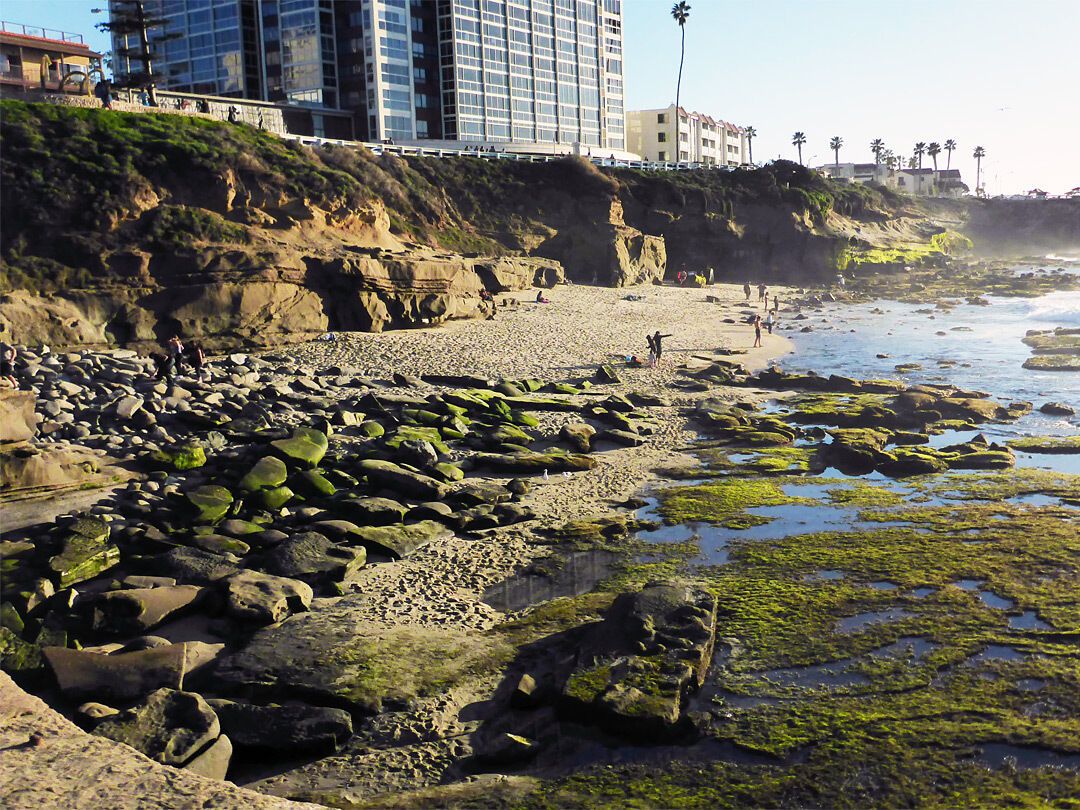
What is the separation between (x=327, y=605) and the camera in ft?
42.7

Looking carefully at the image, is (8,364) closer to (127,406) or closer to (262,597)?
(127,406)

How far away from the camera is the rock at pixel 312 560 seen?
13727mm

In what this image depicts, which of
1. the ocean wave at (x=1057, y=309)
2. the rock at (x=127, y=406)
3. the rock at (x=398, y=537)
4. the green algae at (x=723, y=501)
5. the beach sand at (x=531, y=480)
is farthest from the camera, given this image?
the ocean wave at (x=1057, y=309)

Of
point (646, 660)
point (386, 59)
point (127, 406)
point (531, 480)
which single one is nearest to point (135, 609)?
point (646, 660)

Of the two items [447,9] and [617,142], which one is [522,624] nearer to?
[447,9]

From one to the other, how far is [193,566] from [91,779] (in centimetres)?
593

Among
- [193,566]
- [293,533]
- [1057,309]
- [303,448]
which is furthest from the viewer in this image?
[1057,309]

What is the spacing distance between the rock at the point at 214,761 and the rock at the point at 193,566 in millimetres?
4368

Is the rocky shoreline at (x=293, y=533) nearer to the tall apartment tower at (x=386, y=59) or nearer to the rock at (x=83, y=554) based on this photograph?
the rock at (x=83, y=554)

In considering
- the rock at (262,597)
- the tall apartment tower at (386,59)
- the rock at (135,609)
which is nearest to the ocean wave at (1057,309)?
the tall apartment tower at (386,59)

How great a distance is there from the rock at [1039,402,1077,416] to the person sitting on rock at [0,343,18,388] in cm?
2728

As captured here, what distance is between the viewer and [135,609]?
12.2 meters

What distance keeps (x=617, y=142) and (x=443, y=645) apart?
281 feet

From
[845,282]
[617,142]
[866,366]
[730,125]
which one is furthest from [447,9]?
[730,125]
